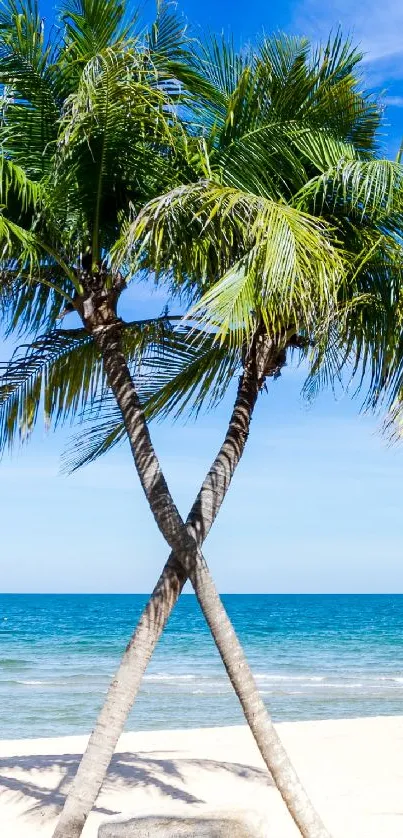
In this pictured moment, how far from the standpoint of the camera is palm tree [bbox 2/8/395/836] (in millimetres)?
4762

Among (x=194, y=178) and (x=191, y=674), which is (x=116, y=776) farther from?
(x=191, y=674)

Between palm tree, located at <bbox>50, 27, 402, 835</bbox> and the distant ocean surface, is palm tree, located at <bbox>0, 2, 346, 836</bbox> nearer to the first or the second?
palm tree, located at <bbox>50, 27, 402, 835</bbox>

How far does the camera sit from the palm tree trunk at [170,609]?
4.88 metres

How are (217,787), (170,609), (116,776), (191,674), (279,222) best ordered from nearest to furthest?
(279,222)
(170,609)
(217,787)
(116,776)
(191,674)

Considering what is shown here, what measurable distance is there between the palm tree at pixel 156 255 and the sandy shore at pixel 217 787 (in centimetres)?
112

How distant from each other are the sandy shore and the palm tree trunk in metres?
0.63

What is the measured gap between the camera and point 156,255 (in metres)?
4.80

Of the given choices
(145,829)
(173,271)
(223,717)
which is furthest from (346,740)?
(173,271)

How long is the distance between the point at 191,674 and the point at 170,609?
1846cm

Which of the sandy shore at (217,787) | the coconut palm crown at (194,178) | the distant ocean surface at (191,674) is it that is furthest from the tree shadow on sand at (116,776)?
the distant ocean surface at (191,674)

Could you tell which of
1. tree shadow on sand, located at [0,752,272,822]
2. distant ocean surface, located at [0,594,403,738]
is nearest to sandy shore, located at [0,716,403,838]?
tree shadow on sand, located at [0,752,272,822]

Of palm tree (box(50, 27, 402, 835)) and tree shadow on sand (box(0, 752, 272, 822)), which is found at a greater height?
palm tree (box(50, 27, 402, 835))

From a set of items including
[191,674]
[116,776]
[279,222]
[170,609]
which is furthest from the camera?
[191,674]

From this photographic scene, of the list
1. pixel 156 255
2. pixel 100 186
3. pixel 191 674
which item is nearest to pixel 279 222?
pixel 156 255
